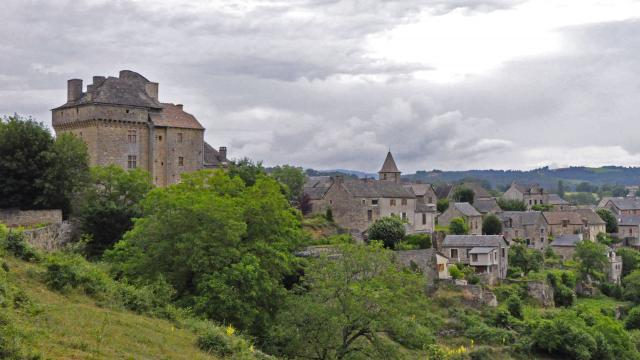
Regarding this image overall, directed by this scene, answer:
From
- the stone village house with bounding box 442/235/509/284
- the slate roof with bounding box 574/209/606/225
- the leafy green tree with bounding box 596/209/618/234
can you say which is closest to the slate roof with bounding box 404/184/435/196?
the stone village house with bounding box 442/235/509/284

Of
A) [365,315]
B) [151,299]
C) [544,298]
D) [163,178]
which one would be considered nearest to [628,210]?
[544,298]

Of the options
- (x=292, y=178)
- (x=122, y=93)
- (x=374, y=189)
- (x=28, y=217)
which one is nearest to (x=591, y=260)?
(x=374, y=189)

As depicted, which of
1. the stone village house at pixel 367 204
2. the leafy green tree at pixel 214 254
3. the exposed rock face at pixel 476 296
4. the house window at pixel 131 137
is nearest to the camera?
the leafy green tree at pixel 214 254

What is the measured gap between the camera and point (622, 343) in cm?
5975

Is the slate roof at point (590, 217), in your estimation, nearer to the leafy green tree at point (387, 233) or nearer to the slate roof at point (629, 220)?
the slate roof at point (629, 220)

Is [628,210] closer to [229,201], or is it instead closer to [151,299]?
[229,201]

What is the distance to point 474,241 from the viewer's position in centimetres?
7350

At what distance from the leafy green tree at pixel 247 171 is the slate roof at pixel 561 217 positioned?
59.1 m

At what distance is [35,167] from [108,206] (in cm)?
561

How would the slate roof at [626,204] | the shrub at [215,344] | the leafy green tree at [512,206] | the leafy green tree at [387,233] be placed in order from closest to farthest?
the shrub at [215,344] < the leafy green tree at [387,233] < the leafy green tree at [512,206] < the slate roof at [626,204]

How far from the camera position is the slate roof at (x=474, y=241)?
72.5 meters

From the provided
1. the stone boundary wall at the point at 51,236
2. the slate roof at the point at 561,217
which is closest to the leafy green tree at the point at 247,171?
the stone boundary wall at the point at 51,236

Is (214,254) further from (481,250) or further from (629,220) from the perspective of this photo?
(629,220)

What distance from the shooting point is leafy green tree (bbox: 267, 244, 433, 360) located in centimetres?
3416
